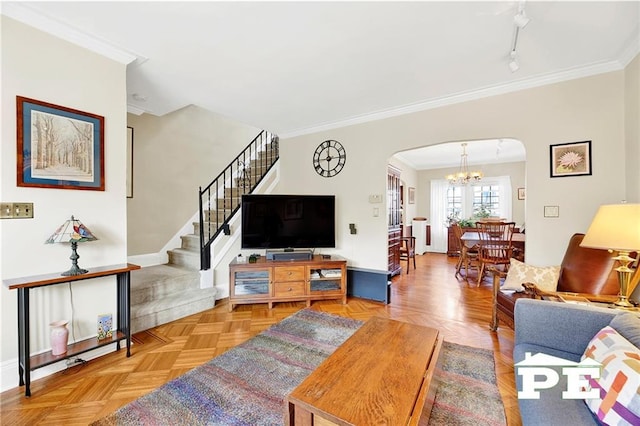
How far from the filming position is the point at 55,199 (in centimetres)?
202

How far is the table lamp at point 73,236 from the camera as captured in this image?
1.92 m

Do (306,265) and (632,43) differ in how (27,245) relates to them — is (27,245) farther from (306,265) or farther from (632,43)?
(632,43)

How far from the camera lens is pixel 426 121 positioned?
10.8ft

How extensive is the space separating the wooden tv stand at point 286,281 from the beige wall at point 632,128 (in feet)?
9.33

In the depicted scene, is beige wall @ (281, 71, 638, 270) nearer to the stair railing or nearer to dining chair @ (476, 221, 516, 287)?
dining chair @ (476, 221, 516, 287)

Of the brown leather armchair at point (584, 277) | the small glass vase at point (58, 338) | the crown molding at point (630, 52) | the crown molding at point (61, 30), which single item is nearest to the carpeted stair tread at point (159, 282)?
the small glass vase at point (58, 338)

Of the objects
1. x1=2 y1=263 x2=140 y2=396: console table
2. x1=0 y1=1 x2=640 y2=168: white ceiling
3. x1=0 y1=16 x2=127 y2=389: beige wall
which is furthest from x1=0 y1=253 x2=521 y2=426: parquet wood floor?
x1=0 y1=1 x2=640 y2=168: white ceiling

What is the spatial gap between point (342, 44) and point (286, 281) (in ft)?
8.92

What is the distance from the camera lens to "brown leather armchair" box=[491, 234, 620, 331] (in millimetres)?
2057

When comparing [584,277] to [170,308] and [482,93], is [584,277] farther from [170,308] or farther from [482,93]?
[170,308]

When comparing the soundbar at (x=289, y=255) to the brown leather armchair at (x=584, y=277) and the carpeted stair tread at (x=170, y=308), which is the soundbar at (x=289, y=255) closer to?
the carpeted stair tread at (x=170, y=308)

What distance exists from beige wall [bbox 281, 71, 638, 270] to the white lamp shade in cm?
94

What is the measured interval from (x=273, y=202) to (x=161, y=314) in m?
1.86

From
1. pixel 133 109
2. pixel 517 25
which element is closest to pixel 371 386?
pixel 517 25
